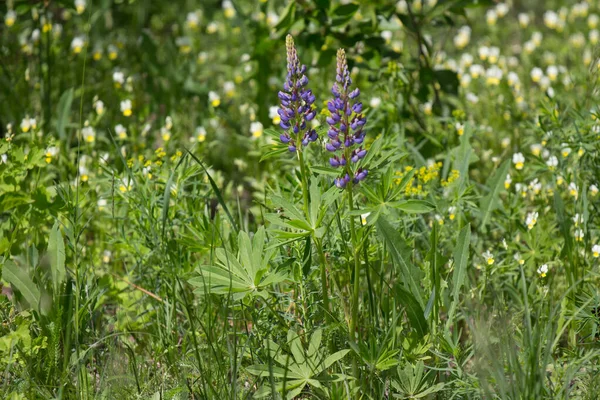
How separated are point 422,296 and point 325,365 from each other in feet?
1.54

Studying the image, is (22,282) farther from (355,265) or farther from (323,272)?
(355,265)

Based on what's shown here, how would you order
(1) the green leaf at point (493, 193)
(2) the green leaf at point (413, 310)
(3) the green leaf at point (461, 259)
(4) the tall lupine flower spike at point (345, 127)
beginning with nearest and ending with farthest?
1. (4) the tall lupine flower spike at point (345, 127)
2. (2) the green leaf at point (413, 310)
3. (3) the green leaf at point (461, 259)
4. (1) the green leaf at point (493, 193)

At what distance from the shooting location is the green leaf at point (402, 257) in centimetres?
254

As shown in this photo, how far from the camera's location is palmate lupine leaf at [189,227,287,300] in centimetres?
240

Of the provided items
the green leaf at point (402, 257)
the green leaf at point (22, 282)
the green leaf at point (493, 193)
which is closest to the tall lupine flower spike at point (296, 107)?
the green leaf at point (402, 257)

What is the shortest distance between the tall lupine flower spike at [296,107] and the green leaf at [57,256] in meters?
0.99

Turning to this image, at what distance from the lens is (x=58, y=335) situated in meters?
2.52

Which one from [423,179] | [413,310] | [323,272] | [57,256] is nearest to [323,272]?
[323,272]

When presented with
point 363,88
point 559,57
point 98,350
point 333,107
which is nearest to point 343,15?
point 363,88

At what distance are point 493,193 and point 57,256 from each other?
1.81 m

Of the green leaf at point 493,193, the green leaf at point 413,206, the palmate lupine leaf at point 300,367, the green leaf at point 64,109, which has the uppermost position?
the green leaf at point 64,109

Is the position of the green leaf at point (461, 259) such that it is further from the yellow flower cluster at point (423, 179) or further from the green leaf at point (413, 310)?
the yellow flower cluster at point (423, 179)

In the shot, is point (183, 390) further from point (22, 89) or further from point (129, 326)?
point (22, 89)

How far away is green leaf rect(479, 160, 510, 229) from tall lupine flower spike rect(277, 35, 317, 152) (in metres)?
1.30
